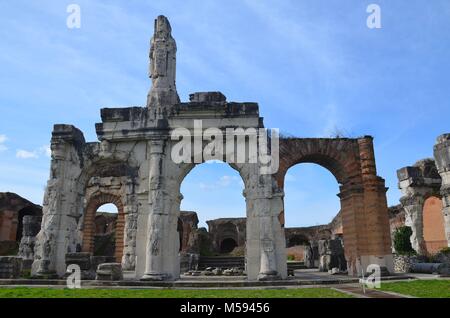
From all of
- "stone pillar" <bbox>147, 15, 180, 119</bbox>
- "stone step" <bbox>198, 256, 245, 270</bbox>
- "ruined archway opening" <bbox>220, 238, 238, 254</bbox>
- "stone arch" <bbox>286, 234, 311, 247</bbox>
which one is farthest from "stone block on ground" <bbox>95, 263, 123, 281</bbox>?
"stone arch" <bbox>286, 234, 311, 247</bbox>

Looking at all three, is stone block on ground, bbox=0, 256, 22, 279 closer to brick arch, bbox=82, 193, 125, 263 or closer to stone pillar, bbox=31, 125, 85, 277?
stone pillar, bbox=31, 125, 85, 277

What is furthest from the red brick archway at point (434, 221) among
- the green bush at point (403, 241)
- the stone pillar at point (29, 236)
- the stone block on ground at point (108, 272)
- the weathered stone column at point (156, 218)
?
the stone pillar at point (29, 236)

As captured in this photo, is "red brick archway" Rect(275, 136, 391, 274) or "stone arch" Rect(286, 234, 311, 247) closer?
"red brick archway" Rect(275, 136, 391, 274)

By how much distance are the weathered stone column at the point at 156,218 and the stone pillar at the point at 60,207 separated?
10.4ft

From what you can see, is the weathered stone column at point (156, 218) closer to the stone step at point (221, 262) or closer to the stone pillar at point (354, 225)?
the stone pillar at point (354, 225)

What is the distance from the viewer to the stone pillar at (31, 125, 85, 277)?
12.6m

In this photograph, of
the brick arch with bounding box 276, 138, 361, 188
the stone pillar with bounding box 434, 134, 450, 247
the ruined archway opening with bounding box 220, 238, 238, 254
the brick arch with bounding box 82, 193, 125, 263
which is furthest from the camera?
the ruined archway opening with bounding box 220, 238, 238, 254

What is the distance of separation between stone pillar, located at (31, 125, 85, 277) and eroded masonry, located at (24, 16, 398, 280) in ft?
0.11

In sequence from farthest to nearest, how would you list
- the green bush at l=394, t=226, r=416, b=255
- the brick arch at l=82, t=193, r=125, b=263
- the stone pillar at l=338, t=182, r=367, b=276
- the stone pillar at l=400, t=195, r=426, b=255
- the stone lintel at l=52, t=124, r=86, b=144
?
the brick arch at l=82, t=193, r=125, b=263 < the stone pillar at l=400, t=195, r=426, b=255 < the green bush at l=394, t=226, r=416, b=255 < the stone pillar at l=338, t=182, r=367, b=276 < the stone lintel at l=52, t=124, r=86, b=144

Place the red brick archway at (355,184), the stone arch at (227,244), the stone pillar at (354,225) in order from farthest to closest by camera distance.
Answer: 1. the stone arch at (227,244)
2. the stone pillar at (354,225)
3. the red brick archway at (355,184)

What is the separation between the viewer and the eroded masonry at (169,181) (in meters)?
12.0

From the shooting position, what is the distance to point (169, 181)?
12617 mm

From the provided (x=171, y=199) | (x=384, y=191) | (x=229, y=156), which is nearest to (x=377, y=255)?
(x=384, y=191)
